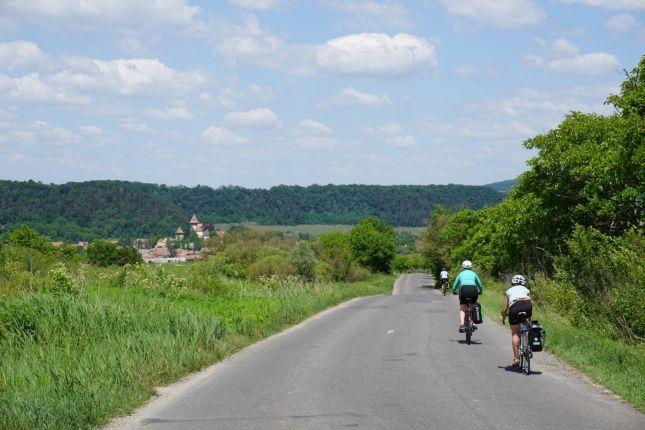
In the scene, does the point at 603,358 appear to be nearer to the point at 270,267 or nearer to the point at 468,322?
the point at 468,322

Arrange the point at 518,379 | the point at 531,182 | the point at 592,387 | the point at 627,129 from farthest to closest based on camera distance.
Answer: the point at 531,182, the point at 627,129, the point at 518,379, the point at 592,387

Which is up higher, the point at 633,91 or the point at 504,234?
the point at 633,91

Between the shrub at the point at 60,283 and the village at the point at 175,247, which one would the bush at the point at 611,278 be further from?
the village at the point at 175,247

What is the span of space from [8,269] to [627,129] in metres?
21.2

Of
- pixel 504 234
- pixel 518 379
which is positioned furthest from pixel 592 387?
pixel 504 234

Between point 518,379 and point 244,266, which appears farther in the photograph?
point 244,266

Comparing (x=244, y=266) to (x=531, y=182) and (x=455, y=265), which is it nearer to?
(x=455, y=265)

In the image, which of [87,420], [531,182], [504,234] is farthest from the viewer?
[504,234]

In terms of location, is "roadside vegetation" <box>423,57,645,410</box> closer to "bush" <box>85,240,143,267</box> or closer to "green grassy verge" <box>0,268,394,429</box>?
"green grassy verge" <box>0,268,394,429</box>

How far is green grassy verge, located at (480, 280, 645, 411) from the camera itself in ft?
35.0

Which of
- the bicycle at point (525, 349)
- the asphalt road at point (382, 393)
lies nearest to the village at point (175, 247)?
the asphalt road at point (382, 393)

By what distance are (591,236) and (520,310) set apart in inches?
489

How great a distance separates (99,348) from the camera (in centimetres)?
1301

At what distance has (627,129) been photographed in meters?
26.4
